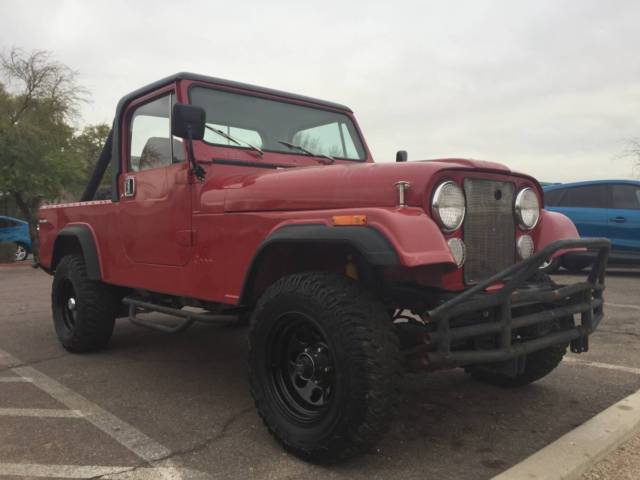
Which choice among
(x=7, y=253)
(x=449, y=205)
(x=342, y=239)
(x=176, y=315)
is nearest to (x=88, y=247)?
(x=176, y=315)

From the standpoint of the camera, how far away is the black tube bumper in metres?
2.38

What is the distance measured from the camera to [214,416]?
3.24 meters

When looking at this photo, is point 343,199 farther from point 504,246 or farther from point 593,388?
point 593,388

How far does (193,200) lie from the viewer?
11.4 ft

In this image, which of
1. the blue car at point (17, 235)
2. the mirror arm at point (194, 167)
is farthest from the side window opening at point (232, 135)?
the blue car at point (17, 235)

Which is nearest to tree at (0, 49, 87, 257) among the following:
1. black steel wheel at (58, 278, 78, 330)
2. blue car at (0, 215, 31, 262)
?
blue car at (0, 215, 31, 262)

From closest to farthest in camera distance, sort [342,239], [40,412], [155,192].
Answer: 1. [342,239]
2. [40,412]
3. [155,192]

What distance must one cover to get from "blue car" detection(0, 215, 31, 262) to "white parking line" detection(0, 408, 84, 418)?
48.7ft

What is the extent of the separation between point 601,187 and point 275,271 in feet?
26.0

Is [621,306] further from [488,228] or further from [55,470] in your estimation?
[55,470]

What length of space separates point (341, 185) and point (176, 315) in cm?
165

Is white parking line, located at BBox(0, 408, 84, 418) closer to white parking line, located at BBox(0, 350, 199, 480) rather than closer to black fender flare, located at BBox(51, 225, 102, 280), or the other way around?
white parking line, located at BBox(0, 350, 199, 480)

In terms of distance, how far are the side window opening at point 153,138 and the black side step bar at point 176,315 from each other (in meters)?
1.00

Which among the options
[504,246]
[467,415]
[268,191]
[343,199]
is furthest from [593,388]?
[268,191]
